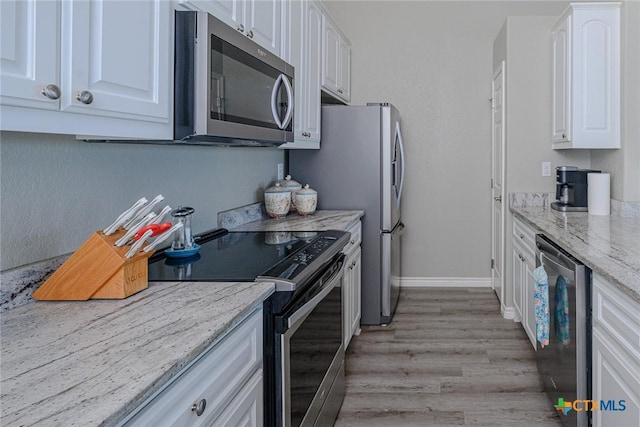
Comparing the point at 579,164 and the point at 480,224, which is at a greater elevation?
the point at 579,164

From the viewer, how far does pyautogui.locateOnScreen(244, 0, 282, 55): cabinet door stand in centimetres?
222

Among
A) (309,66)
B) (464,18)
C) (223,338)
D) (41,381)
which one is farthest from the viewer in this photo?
(464,18)

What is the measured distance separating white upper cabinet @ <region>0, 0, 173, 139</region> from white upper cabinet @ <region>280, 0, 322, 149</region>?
1.34m

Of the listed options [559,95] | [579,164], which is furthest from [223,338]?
[579,164]

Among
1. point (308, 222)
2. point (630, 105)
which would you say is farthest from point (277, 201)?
point (630, 105)

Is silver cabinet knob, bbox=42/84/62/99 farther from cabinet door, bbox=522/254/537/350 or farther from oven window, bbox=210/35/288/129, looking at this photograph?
cabinet door, bbox=522/254/537/350

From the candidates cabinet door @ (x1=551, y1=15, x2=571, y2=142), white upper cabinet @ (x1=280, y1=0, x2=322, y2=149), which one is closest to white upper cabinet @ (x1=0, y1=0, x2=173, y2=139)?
white upper cabinet @ (x1=280, y1=0, x2=322, y2=149)

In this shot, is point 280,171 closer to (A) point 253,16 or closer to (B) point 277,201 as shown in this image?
(B) point 277,201

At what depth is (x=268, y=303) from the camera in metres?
1.58

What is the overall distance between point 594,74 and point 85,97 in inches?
128

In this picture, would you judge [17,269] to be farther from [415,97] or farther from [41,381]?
[415,97]

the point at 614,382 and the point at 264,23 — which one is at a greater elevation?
the point at 264,23

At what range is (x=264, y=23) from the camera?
2.40m

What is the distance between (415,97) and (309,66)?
6.76 ft
